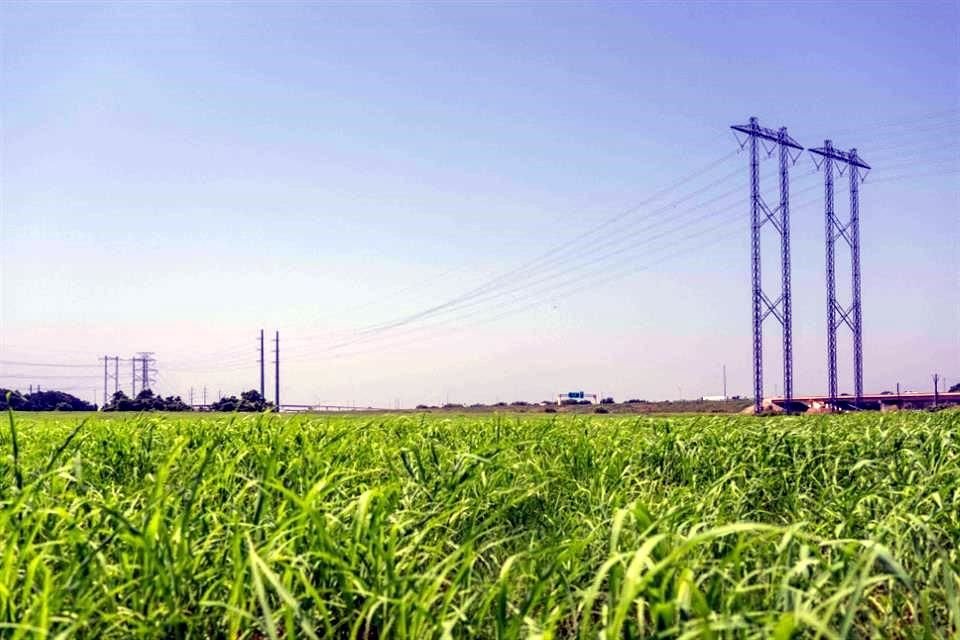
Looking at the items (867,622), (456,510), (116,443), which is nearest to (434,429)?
(116,443)

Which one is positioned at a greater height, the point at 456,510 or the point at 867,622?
the point at 456,510

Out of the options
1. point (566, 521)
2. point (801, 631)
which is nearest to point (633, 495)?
point (566, 521)

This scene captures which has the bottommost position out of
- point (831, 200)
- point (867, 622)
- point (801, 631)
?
point (867, 622)

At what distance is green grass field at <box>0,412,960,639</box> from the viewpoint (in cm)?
188

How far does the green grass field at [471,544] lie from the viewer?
6.17 ft

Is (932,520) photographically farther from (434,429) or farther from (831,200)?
(831,200)

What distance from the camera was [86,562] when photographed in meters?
2.22

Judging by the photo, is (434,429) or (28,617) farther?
(434,429)

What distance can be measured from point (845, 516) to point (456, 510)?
1.43 meters

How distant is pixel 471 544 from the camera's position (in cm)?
217

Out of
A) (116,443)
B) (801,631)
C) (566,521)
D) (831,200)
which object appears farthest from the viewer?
(831,200)

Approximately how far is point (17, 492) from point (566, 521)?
2.02 m

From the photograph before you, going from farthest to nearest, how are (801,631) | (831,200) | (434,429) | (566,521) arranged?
(831,200), (434,429), (566,521), (801,631)

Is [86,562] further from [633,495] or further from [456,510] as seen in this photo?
[633,495]
